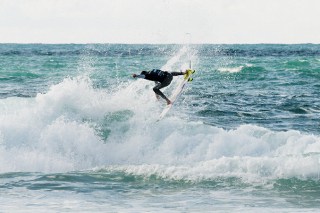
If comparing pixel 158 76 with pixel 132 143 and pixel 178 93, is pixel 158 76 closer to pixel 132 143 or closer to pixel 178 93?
pixel 178 93

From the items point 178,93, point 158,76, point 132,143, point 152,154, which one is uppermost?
point 158,76

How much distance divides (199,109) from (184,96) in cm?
Answer: 327

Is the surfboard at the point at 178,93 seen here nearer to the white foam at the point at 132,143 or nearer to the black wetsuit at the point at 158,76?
the white foam at the point at 132,143

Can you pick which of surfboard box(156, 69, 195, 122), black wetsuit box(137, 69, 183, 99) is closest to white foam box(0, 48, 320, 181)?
surfboard box(156, 69, 195, 122)

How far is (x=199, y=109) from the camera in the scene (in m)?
16.6

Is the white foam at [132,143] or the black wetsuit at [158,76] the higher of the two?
the black wetsuit at [158,76]

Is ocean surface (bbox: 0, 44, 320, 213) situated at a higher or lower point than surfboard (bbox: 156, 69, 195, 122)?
lower

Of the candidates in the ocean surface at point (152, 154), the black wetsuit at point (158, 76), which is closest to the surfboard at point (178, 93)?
the ocean surface at point (152, 154)

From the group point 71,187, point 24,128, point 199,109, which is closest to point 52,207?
point 71,187

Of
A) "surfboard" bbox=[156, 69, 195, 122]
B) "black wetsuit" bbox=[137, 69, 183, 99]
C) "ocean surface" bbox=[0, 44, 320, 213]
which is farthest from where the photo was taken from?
"surfboard" bbox=[156, 69, 195, 122]

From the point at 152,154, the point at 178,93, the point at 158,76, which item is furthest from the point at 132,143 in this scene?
the point at 178,93

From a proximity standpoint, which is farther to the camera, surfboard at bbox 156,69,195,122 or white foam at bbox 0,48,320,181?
surfboard at bbox 156,69,195,122

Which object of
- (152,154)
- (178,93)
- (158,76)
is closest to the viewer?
(152,154)

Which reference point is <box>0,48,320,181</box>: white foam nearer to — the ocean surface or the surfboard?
the ocean surface
